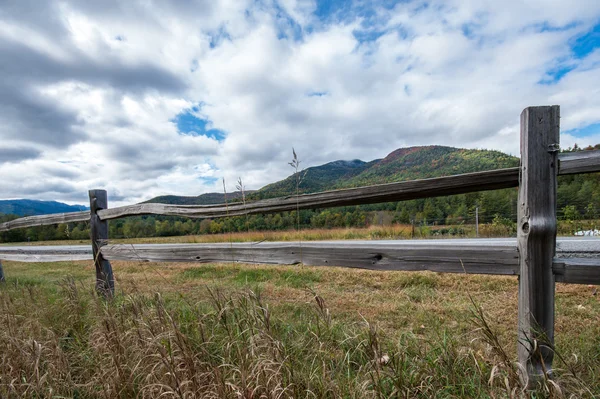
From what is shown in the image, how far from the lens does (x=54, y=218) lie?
4734 millimetres

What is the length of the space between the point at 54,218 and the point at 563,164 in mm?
6418

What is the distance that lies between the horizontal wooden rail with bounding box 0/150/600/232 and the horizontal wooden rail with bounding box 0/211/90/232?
1.50 m

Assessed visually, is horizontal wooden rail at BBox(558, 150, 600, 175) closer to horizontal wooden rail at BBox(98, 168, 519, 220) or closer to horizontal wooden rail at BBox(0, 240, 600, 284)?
horizontal wooden rail at BBox(98, 168, 519, 220)

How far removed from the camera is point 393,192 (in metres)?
2.13

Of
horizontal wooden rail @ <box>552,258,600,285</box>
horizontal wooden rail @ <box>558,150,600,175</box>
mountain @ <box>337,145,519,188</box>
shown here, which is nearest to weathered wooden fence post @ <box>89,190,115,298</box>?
horizontal wooden rail @ <box>552,258,600,285</box>

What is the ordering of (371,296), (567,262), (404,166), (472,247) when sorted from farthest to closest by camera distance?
(404,166)
(371,296)
(472,247)
(567,262)

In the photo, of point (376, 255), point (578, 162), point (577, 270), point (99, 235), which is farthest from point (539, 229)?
point (99, 235)

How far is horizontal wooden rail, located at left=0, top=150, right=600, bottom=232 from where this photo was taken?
5.45 ft

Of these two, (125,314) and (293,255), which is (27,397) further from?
(293,255)

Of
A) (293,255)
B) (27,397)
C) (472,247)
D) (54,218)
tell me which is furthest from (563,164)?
(54,218)

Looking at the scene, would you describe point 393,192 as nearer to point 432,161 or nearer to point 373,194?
point 373,194

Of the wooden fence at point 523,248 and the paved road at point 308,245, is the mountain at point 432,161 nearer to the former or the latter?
the paved road at point 308,245

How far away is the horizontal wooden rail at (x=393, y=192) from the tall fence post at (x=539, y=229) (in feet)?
0.39

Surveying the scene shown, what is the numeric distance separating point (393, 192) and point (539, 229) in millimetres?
870
